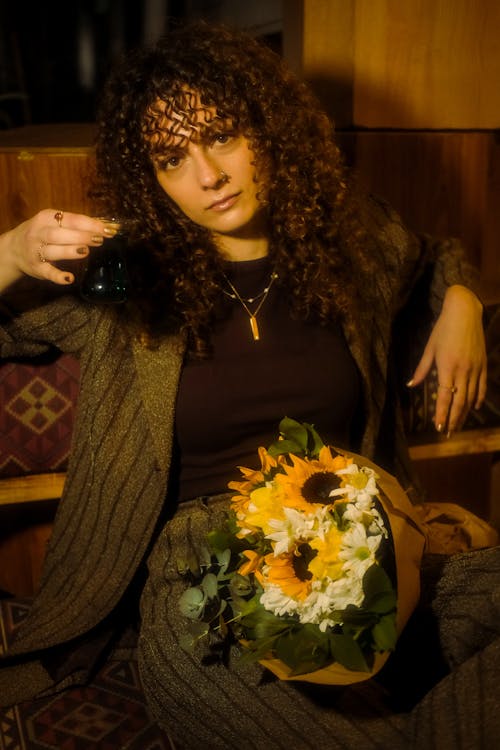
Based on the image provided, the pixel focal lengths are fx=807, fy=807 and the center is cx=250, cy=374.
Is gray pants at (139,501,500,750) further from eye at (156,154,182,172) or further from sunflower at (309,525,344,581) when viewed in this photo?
eye at (156,154,182,172)

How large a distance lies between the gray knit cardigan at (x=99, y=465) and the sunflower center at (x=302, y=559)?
0.45m

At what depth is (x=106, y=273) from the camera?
49.6 inches

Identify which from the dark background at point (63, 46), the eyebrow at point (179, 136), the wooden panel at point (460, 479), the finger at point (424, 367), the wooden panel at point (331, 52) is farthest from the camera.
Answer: the dark background at point (63, 46)

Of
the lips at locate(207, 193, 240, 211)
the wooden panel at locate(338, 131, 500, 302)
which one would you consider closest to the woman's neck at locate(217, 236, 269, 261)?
the lips at locate(207, 193, 240, 211)

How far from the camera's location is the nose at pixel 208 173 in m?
1.33

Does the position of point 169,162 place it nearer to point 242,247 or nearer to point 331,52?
point 242,247

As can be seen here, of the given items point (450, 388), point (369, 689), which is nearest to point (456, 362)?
point (450, 388)

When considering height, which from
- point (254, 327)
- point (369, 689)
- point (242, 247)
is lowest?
point (369, 689)

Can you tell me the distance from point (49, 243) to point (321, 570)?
633 millimetres

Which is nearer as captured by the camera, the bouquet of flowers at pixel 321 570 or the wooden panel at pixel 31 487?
the bouquet of flowers at pixel 321 570

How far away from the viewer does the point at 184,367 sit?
1448 mm

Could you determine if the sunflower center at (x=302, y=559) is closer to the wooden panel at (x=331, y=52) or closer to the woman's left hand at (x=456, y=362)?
the woman's left hand at (x=456, y=362)

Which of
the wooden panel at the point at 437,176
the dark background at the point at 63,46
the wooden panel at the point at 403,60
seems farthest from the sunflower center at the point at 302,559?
the dark background at the point at 63,46

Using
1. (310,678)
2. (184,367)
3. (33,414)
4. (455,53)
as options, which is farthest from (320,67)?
(310,678)
